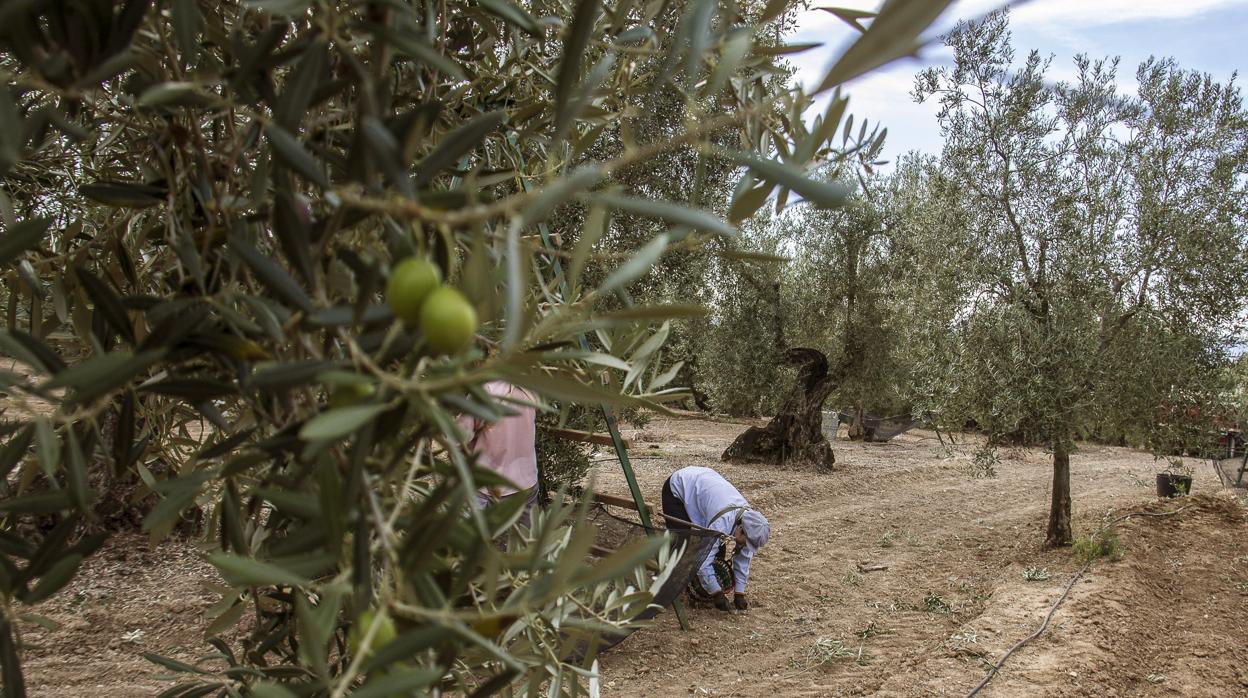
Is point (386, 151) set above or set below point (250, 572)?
above

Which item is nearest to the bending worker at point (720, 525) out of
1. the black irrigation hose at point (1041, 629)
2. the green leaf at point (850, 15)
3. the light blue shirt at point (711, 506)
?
the light blue shirt at point (711, 506)

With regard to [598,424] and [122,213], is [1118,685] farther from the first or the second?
[122,213]

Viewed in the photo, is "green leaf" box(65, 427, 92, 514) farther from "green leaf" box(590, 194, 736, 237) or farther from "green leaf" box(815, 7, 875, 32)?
"green leaf" box(815, 7, 875, 32)

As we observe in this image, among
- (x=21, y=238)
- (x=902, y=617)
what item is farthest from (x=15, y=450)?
(x=902, y=617)

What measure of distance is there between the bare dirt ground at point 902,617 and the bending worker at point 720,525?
0.20 meters

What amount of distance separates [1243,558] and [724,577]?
4.53 meters

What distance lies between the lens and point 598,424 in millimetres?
6426

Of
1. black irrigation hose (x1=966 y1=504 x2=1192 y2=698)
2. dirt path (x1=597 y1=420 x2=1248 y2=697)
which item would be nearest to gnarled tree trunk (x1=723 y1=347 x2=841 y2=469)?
dirt path (x1=597 y1=420 x2=1248 y2=697)

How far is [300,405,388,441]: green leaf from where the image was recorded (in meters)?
0.35

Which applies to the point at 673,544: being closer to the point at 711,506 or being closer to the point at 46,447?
the point at 711,506

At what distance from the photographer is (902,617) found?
5.36m

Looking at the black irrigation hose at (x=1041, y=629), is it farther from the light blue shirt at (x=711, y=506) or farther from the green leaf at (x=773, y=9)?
the green leaf at (x=773, y=9)

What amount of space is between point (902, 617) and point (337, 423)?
5.66m

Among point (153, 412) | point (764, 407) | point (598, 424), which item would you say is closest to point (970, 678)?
point (598, 424)
